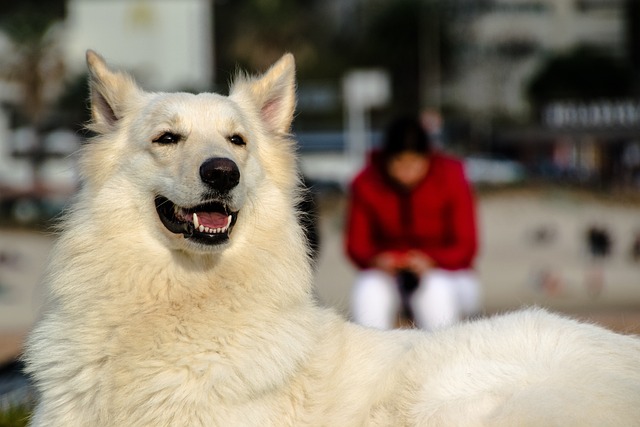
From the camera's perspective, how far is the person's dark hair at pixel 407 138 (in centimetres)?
836

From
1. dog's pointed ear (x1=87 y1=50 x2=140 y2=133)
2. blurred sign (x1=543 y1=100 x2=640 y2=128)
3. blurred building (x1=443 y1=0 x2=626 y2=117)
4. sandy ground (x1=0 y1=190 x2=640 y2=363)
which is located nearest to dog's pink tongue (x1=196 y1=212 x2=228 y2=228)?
dog's pointed ear (x1=87 y1=50 x2=140 y2=133)

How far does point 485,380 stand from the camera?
4465mm

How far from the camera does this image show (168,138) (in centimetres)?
486

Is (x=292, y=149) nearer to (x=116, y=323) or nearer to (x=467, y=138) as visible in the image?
(x=116, y=323)

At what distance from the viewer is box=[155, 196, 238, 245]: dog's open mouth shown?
4.70 m

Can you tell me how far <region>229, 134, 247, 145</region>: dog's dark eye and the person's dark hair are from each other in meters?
3.52

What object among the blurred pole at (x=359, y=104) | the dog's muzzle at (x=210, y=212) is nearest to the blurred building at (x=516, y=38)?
the blurred pole at (x=359, y=104)

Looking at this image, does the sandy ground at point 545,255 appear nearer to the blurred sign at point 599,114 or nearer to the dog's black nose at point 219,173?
the dog's black nose at point 219,173

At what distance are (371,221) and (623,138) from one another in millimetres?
31526

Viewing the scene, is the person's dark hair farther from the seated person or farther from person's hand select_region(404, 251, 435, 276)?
person's hand select_region(404, 251, 435, 276)

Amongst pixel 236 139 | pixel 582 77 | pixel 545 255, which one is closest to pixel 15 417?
pixel 236 139

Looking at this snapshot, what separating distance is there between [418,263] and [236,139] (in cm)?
384

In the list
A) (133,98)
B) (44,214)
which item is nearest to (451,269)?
(133,98)

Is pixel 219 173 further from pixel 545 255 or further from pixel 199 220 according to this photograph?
pixel 545 255
